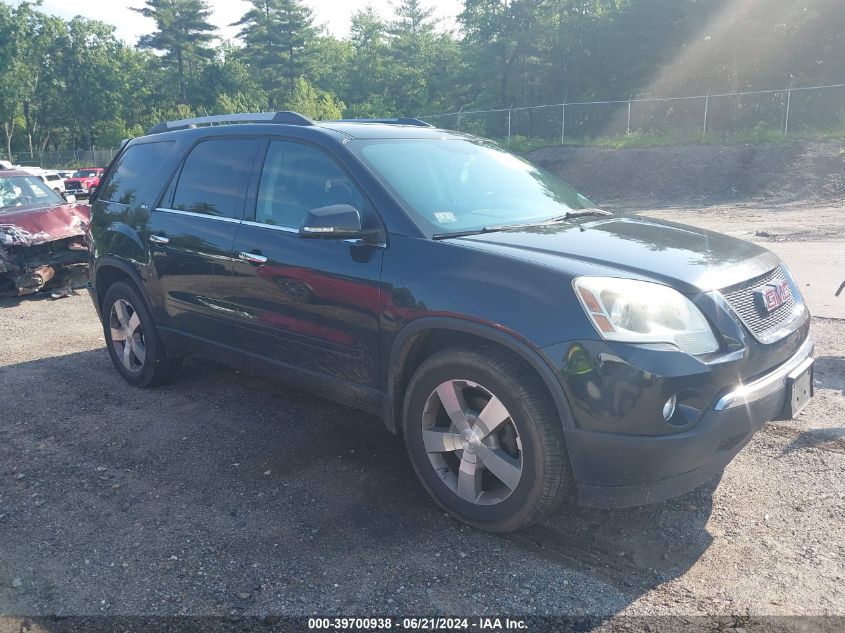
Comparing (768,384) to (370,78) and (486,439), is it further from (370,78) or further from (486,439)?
(370,78)

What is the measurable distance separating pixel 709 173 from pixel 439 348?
2308 centimetres

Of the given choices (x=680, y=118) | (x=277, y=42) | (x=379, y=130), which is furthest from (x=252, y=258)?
(x=277, y=42)

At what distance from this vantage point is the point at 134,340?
221 inches

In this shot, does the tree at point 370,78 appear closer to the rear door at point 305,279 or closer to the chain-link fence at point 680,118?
the chain-link fence at point 680,118

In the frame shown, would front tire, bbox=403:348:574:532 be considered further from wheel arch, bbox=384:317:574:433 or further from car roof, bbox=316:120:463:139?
car roof, bbox=316:120:463:139

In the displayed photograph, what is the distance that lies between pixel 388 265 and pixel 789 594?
227 centimetres

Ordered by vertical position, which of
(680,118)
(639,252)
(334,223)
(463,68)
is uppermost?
(463,68)

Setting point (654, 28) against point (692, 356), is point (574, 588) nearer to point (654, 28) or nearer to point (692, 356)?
point (692, 356)

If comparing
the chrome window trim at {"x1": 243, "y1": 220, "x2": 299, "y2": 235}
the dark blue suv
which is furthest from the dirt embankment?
the chrome window trim at {"x1": 243, "y1": 220, "x2": 299, "y2": 235}

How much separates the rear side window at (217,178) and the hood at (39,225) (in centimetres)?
559

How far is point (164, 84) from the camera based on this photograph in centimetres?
6450

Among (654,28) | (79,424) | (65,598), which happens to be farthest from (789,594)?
(654,28)

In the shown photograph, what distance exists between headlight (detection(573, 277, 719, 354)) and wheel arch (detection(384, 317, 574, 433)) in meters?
0.31

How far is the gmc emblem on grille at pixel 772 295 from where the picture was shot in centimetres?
329
